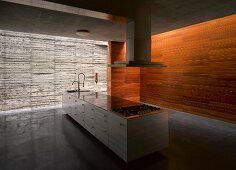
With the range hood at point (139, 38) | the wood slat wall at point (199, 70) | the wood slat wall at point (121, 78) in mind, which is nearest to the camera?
the range hood at point (139, 38)

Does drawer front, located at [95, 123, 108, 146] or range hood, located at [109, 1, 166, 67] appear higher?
range hood, located at [109, 1, 166, 67]

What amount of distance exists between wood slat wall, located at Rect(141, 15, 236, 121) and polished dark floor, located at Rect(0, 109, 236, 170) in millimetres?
628

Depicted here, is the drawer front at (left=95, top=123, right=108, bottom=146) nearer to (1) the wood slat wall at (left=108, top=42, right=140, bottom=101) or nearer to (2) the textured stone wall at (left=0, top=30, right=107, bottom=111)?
(2) the textured stone wall at (left=0, top=30, right=107, bottom=111)

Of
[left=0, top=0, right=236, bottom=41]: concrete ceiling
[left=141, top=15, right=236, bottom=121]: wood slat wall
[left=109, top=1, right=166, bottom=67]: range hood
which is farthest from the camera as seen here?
[left=141, top=15, right=236, bottom=121]: wood slat wall

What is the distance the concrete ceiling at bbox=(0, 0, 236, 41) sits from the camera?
106 inches

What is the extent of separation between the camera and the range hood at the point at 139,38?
111 inches

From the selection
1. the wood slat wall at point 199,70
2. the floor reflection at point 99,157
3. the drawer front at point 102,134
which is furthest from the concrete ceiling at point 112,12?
the floor reflection at point 99,157

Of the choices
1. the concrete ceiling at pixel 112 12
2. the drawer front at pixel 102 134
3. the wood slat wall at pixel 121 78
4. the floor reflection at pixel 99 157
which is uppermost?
the concrete ceiling at pixel 112 12

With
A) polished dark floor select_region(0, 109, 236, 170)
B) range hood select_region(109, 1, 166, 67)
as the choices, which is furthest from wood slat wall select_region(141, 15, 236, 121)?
range hood select_region(109, 1, 166, 67)

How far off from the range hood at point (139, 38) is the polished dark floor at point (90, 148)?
1.56 m

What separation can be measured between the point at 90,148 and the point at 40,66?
4.03 meters

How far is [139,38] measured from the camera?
9.34ft

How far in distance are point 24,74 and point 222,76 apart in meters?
6.02

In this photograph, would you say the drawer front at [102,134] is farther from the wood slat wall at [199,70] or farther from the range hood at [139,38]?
the wood slat wall at [199,70]
